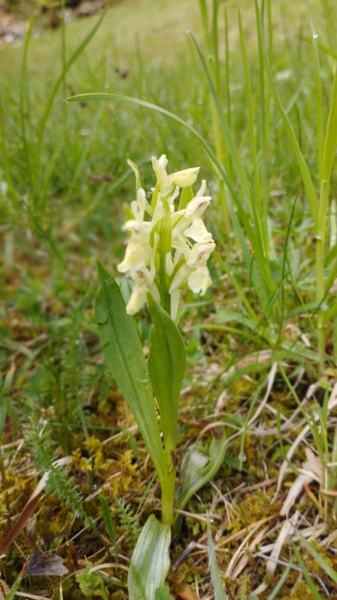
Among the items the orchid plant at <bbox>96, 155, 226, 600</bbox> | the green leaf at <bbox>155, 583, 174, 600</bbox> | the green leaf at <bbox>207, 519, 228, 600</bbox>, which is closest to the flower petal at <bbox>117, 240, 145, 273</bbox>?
the orchid plant at <bbox>96, 155, 226, 600</bbox>

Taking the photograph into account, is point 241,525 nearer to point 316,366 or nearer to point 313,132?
point 316,366

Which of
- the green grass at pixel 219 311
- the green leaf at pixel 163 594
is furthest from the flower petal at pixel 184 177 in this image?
the green leaf at pixel 163 594

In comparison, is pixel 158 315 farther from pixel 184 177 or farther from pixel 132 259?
pixel 184 177

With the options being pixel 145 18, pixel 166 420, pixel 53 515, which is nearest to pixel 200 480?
pixel 166 420

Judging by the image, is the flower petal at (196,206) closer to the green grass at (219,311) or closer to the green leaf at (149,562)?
the green grass at (219,311)

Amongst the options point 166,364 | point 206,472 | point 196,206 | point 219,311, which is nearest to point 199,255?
point 196,206

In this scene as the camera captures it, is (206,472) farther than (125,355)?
Yes

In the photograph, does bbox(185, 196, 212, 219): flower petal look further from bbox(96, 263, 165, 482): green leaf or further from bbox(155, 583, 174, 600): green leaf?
bbox(155, 583, 174, 600): green leaf
